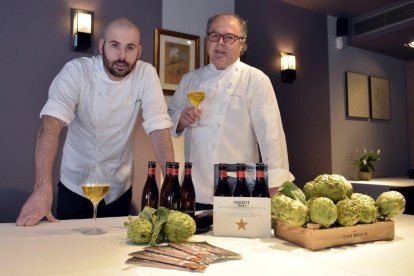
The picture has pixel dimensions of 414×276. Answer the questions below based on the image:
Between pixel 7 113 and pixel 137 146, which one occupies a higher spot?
pixel 7 113

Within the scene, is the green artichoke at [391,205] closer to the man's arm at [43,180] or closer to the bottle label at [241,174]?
the bottle label at [241,174]

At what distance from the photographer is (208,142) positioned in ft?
6.61

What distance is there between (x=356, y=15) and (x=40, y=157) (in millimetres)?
3606

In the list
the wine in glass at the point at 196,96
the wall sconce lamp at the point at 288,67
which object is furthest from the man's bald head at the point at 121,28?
the wall sconce lamp at the point at 288,67

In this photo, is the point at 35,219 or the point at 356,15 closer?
the point at 35,219

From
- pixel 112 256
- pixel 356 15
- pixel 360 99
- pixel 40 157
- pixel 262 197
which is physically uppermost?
pixel 356 15

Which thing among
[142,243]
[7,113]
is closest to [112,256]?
[142,243]

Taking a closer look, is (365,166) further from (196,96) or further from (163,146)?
(163,146)

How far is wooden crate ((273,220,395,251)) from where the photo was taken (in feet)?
3.04

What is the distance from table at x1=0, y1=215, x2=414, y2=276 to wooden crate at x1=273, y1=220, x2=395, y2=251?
2cm

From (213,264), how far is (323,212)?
322 mm

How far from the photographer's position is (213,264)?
0.80m

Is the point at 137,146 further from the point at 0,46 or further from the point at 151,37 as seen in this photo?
the point at 0,46

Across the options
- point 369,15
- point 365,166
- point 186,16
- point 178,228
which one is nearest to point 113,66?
point 178,228
